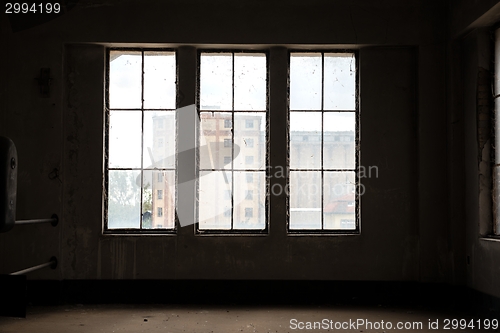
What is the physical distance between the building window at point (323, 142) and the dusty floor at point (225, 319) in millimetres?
875

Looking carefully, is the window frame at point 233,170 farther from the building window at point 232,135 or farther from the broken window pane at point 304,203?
the broken window pane at point 304,203

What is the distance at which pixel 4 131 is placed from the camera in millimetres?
4824

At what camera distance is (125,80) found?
499cm

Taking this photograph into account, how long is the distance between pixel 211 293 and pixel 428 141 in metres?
2.66

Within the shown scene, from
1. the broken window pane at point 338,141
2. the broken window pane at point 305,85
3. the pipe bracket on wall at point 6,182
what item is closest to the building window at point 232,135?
the broken window pane at point 305,85

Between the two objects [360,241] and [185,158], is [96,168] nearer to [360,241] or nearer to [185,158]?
[185,158]

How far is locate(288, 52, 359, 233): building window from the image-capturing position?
494 cm

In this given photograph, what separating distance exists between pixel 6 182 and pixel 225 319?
2.12 m

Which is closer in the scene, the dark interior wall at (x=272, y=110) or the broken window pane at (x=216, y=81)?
the dark interior wall at (x=272, y=110)

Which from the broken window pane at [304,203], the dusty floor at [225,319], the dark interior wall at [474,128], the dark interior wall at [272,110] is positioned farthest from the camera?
the broken window pane at [304,203]

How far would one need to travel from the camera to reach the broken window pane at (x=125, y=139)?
4.96 meters

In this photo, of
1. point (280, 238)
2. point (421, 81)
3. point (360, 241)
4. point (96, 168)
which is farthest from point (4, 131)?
point (421, 81)
